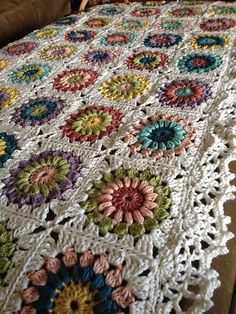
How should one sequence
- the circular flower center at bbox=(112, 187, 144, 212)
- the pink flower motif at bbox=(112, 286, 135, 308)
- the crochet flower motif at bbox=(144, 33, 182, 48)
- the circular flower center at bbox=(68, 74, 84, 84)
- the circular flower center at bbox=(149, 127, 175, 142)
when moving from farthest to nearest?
the crochet flower motif at bbox=(144, 33, 182, 48)
the circular flower center at bbox=(68, 74, 84, 84)
the circular flower center at bbox=(149, 127, 175, 142)
the circular flower center at bbox=(112, 187, 144, 212)
the pink flower motif at bbox=(112, 286, 135, 308)

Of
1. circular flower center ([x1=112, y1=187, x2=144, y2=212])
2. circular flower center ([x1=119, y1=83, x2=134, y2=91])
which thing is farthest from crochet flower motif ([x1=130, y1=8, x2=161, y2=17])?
circular flower center ([x1=112, y1=187, x2=144, y2=212])

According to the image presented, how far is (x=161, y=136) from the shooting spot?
0.64 m

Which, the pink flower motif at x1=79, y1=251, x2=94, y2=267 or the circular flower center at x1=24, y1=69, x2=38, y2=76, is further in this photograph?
the circular flower center at x1=24, y1=69, x2=38, y2=76

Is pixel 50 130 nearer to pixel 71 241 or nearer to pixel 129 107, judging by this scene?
pixel 129 107

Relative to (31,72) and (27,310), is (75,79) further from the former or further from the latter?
(27,310)

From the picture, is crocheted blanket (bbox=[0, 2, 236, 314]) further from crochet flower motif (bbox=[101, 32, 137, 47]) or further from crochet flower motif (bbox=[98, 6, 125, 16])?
crochet flower motif (bbox=[98, 6, 125, 16])

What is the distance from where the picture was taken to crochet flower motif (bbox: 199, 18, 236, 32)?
1.01m

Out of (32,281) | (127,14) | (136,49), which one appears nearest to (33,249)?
(32,281)

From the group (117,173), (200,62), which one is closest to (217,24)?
(200,62)

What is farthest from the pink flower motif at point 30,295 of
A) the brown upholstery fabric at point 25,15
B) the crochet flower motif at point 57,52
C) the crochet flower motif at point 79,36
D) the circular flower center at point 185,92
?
the brown upholstery fabric at point 25,15

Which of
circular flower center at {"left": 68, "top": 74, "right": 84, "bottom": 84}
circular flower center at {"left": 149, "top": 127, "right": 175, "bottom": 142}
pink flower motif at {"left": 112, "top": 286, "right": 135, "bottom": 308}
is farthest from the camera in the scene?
circular flower center at {"left": 68, "top": 74, "right": 84, "bottom": 84}

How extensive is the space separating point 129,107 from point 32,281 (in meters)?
0.42

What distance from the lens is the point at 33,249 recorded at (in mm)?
477

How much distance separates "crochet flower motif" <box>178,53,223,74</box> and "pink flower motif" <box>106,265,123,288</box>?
0.55 m
